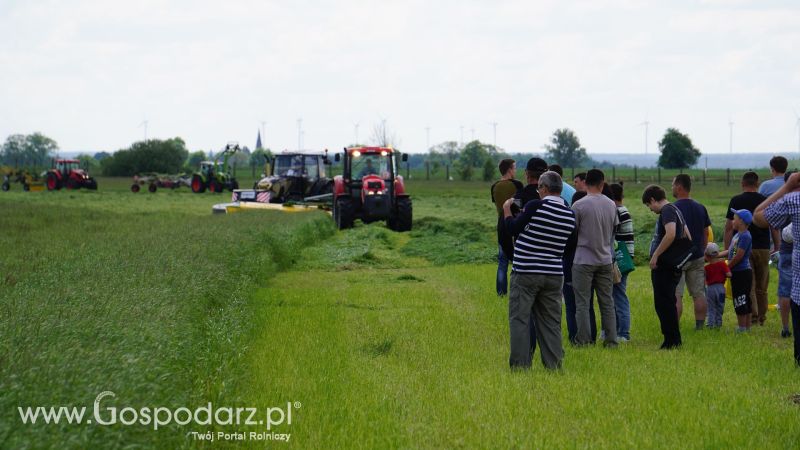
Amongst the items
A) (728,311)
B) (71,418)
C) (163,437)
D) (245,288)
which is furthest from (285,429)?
(728,311)

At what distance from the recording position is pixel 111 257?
12.7 metres

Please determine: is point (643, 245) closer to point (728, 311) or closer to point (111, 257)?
point (728, 311)

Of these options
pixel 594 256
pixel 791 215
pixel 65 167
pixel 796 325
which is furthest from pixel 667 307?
pixel 65 167

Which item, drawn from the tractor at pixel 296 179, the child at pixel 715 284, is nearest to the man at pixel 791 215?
the child at pixel 715 284

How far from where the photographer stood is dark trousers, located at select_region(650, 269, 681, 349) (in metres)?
10.4

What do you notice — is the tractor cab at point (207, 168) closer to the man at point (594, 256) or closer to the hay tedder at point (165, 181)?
the hay tedder at point (165, 181)

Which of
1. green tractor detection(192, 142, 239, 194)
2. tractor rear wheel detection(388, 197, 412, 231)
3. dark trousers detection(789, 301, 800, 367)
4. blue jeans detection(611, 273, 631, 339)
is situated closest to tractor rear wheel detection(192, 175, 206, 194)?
green tractor detection(192, 142, 239, 194)

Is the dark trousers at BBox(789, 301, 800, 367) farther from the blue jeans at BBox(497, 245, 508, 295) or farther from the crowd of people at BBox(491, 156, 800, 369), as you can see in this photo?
the blue jeans at BBox(497, 245, 508, 295)

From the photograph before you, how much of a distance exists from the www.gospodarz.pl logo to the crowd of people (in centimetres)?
303

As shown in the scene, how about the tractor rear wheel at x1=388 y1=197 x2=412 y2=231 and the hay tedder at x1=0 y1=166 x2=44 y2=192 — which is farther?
the hay tedder at x1=0 y1=166 x2=44 y2=192

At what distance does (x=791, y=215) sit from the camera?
9.23 meters

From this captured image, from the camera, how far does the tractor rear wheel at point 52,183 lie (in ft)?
197

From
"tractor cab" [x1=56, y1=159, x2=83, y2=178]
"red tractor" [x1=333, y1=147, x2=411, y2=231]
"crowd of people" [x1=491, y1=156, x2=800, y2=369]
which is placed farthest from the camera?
"tractor cab" [x1=56, y1=159, x2=83, y2=178]

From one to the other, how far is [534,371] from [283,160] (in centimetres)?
3100
